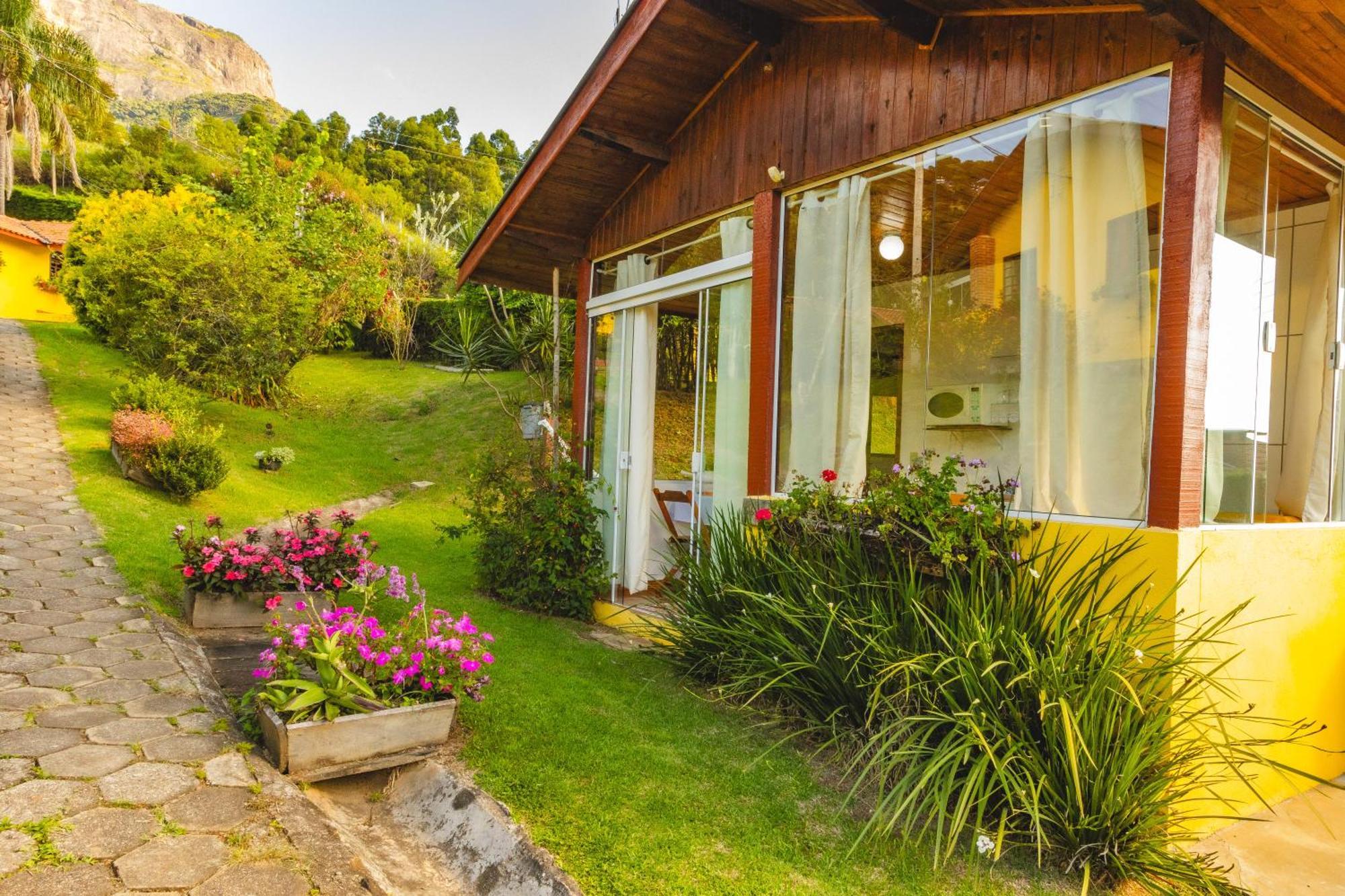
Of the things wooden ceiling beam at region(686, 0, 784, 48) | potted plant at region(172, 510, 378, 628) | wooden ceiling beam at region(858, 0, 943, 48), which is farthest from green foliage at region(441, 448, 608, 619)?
wooden ceiling beam at region(858, 0, 943, 48)

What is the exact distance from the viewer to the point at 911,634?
3232 mm

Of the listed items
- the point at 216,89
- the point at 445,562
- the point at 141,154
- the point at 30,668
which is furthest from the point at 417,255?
the point at 216,89

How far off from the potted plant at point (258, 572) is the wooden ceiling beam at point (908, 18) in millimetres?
4133

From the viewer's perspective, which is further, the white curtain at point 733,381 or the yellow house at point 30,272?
the yellow house at point 30,272

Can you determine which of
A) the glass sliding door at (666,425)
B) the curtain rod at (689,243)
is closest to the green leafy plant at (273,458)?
the glass sliding door at (666,425)

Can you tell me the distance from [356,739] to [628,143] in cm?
428

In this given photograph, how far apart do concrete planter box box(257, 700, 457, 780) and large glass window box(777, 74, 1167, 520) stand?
7.81 feet

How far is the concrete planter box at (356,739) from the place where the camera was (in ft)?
9.71

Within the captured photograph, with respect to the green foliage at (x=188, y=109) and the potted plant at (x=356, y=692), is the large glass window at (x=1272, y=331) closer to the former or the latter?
the potted plant at (x=356, y=692)

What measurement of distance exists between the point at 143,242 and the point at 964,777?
1286cm

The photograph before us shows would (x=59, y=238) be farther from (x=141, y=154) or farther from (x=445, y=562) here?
(x=445, y=562)

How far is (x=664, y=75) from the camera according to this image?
5.18 m

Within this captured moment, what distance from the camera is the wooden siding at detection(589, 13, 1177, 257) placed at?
130 inches

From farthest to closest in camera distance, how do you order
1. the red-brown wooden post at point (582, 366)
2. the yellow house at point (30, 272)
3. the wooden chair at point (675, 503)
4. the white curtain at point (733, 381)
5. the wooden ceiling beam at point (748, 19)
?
1. the yellow house at point (30, 272)
2. the red-brown wooden post at point (582, 366)
3. the wooden chair at point (675, 503)
4. the white curtain at point (733, 381)
5. the wooden ceiling beam at point (748, 19)
